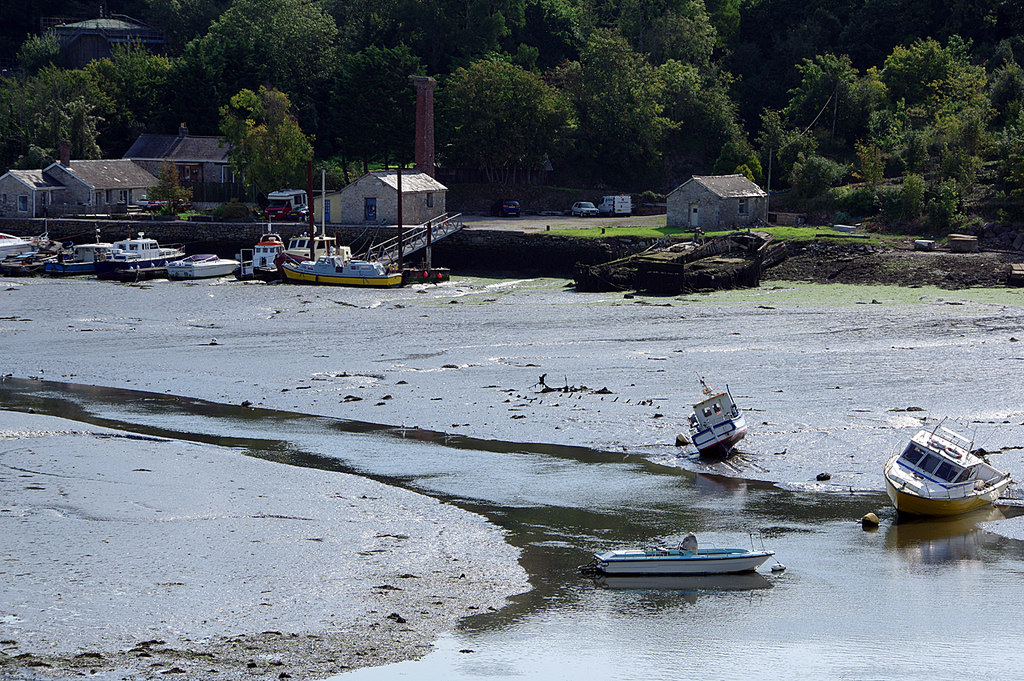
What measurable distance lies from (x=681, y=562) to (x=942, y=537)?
254 inches

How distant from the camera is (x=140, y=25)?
117 metres

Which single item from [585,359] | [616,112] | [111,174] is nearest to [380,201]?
[111,174]

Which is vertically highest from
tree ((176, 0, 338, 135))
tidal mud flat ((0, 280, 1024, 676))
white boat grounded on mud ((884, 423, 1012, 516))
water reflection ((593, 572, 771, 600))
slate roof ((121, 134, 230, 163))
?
tree ((176, 0, 338, 135))

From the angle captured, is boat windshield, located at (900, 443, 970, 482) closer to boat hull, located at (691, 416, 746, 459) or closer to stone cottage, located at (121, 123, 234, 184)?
boat hull, located at (691, 416, 746, 459)

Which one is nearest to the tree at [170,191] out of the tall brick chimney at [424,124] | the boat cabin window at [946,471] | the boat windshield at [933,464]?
the tall brick chimney at [424,124]

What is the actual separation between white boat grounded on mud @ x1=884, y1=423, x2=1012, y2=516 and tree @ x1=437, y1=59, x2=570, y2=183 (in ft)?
190

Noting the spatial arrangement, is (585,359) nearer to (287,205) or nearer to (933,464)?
(933,464)

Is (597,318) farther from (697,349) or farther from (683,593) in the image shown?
(683,593)

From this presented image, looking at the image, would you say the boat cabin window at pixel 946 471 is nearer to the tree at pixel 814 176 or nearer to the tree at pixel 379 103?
the tree at pixel 814 176

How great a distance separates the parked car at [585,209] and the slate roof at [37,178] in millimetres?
34325

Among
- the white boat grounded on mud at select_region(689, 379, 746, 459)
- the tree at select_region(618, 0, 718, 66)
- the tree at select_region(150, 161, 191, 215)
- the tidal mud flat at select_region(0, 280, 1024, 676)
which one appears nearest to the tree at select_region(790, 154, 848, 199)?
the tidal mud flat at select_region(0, 280, 1024, 676)

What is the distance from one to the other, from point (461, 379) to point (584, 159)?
2058 inches

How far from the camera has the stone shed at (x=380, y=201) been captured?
71.0 meters

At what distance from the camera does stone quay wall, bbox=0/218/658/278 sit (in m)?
65.6
